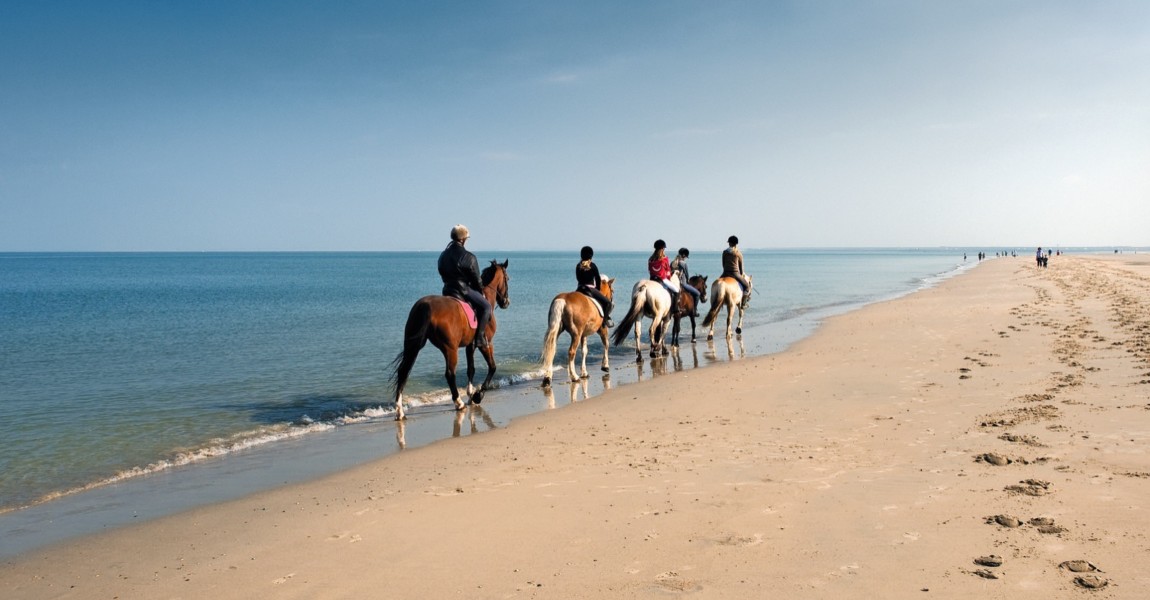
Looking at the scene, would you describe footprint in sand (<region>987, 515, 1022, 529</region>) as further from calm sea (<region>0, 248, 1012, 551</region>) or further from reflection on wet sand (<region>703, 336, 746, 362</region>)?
reflection on wet sand (<region>703, 336, 746, 362</region>)

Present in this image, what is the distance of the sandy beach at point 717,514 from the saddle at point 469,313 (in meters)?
2.43

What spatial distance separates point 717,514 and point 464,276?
7.35 m

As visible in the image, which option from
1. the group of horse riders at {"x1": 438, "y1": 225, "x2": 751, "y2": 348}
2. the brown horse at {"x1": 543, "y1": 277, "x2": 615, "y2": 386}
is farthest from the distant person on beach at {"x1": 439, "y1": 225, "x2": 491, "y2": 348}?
the brown horse at {"x1": 543, "y1": 277, "x2": 615, "y2": 386}

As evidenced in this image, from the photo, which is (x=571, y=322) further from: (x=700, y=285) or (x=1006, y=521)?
(x=1006, y=521)

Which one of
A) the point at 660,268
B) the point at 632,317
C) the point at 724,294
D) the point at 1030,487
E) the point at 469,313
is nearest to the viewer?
the point at 1030,487

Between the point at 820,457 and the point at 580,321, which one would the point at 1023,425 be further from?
the point at 580,321

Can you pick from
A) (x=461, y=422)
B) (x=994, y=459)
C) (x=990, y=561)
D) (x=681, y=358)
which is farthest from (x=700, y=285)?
(x=990, y=561)

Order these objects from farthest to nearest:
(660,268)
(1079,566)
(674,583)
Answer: (660,268), (674,583), (1079,566)

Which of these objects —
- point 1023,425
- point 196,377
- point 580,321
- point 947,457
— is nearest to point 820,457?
point 947,457

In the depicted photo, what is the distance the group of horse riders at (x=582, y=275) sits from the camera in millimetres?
Answer: 11461

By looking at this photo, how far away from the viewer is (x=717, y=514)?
5395 millimetres

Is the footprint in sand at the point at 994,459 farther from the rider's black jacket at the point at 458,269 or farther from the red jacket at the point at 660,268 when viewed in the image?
the red jacket at the point at 660,268

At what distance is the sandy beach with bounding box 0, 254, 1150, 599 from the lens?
4281 millimetres

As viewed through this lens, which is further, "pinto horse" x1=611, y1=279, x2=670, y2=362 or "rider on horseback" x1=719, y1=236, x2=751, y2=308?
"rider on horseback" x1=719, y1=236, x2=751, y2=308
